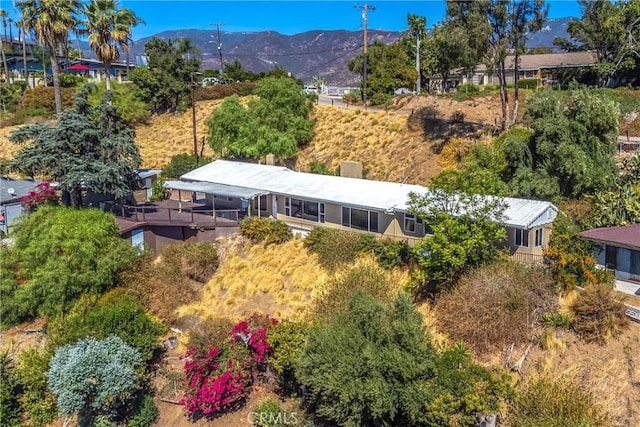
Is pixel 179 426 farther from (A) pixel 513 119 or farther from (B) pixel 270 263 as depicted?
(A) pixel 513 119

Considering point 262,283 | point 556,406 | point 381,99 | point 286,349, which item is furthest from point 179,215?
point 381,99

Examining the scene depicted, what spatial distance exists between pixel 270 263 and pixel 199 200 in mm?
9886

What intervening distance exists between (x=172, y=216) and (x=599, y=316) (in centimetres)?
2268

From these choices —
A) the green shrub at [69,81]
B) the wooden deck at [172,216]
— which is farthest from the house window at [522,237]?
the green shrub at [69,81]

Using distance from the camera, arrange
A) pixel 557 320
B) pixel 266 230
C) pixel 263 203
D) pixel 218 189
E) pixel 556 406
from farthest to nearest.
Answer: pixel 263 203
pixel 218 189
pixel 266 230
pixel 557 320
pixel 556 406

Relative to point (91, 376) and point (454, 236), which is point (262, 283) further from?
point (454, 236)

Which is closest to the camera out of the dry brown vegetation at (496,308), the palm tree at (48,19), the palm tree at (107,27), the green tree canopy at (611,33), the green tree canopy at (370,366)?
the green tree canopy at (370,366)

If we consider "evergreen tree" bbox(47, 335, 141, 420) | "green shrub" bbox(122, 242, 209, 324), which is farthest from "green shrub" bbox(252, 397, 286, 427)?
"green shrub" bbox(122, 242, 209, 324)

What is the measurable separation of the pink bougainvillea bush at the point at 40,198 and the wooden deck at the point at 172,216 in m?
3.14

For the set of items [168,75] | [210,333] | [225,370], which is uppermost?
[168,75]

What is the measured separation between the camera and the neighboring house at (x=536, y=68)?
182 feet

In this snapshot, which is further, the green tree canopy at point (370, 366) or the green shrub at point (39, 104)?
the green shrub at point (39, 104)

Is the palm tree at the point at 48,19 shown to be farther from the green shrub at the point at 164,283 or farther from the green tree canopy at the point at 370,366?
the green tree canopy at the point at 370,366

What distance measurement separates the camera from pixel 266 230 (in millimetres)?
29531
